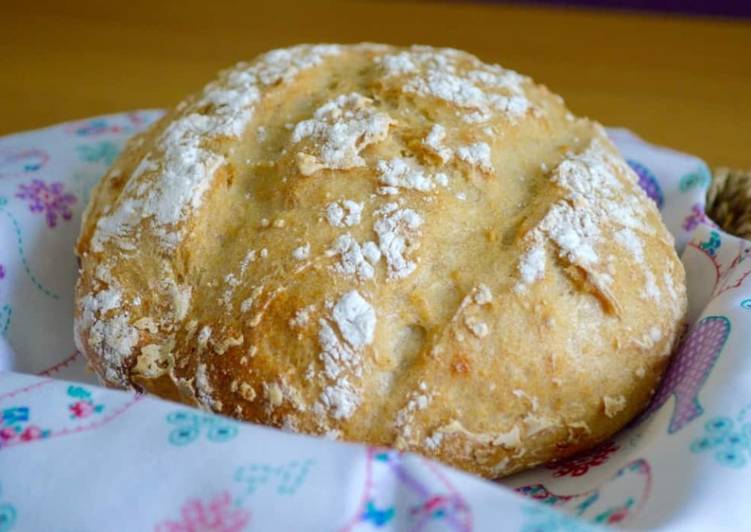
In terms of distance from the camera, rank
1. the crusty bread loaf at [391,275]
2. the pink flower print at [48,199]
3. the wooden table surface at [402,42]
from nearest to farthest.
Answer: the crusty bread loaf at [391,275]
the pink flower print at [48,199]
the wooden table surface at [402,42]

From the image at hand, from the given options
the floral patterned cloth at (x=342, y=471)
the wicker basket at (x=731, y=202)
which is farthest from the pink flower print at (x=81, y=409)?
the wicker basket at (x=731, y=202)

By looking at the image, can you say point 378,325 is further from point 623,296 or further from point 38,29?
point 38,29

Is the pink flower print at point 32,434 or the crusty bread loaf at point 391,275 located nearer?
the pink flower print at point 32,434

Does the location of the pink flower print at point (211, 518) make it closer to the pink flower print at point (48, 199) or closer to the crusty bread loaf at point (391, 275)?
the crusty bread loaf at point (391, 275)

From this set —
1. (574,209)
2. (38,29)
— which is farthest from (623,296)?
(38,29)

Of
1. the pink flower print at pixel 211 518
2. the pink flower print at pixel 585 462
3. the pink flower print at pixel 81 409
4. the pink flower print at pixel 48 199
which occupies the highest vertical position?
the pink flower print at pixel 81 409

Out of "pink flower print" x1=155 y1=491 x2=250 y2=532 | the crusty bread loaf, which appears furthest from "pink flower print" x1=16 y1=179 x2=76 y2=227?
"pink flower print" x1=155 y1=491 x2=250 y2=532

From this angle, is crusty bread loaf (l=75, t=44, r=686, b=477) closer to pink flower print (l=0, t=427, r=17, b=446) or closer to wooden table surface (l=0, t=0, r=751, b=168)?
pink flower print (l=0, t=427, r=17, b=446)
